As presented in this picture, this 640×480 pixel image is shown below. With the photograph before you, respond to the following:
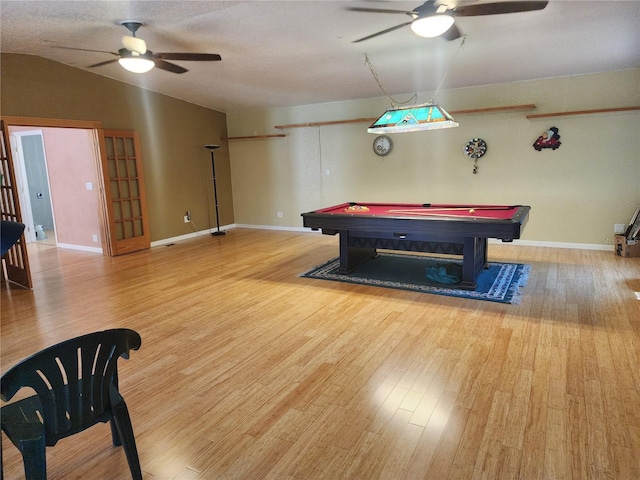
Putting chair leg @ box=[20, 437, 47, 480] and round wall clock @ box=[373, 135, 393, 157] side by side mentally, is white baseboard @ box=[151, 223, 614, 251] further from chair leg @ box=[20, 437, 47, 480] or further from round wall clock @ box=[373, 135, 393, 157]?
chair leg @ box=[20, 437, 47, 480]

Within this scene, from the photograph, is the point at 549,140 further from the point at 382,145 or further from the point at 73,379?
the point at 73,379

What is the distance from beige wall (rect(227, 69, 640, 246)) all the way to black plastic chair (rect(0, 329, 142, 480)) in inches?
226

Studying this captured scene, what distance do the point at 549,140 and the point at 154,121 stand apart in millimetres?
6200

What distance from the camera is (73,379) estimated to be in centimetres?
151

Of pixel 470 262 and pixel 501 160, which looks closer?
pixel 470 262

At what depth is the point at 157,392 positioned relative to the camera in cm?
243

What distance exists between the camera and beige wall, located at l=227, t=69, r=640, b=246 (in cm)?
533

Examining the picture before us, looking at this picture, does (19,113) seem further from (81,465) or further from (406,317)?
(406,317)

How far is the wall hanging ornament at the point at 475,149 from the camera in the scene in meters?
6.03

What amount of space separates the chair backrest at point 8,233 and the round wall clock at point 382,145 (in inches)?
238

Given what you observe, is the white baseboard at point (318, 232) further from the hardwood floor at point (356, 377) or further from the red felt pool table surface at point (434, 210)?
the red felt pool table surface at point (434, 210)

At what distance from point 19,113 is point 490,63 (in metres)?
5.91

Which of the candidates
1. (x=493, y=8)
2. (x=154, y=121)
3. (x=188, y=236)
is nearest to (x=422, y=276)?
(x=493, y=8)

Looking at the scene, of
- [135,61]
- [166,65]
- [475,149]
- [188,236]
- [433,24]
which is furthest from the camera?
[188,236]
